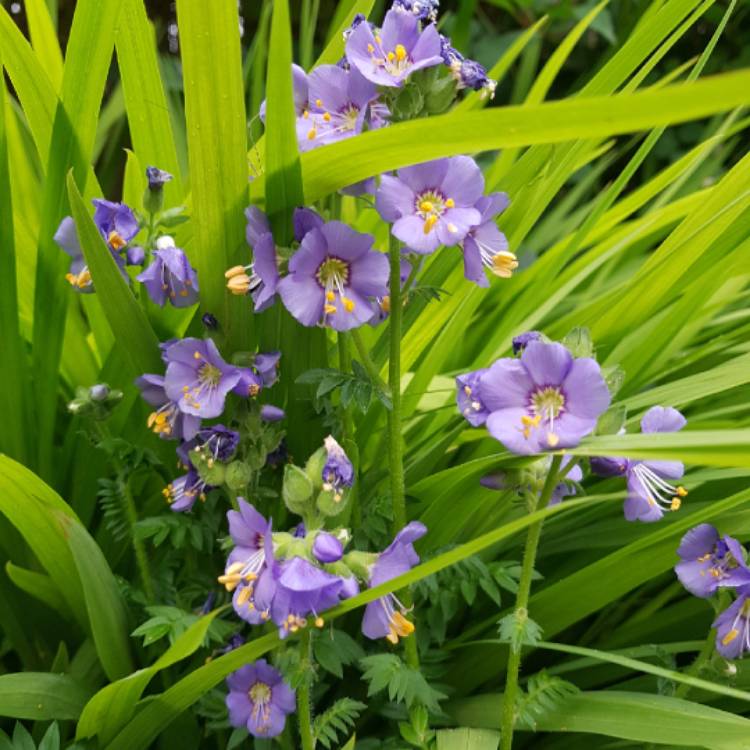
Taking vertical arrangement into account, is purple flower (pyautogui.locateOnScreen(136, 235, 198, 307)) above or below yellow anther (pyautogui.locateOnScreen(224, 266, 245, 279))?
below

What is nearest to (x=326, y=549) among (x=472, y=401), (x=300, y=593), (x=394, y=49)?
(x=300, y=593)

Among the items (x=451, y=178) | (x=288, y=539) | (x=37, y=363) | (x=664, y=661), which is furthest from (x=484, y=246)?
(x=37, y=363)

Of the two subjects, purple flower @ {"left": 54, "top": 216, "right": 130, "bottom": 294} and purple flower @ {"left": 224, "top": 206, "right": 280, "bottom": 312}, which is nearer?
purple flower @ {"left": 224, "top": 206, "right": 280, "bottom": 312}

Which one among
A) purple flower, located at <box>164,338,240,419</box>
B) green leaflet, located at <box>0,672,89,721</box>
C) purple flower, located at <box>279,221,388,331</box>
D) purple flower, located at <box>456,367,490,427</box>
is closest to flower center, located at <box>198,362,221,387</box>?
purple flower, located at <box>164,338,240,419</box>

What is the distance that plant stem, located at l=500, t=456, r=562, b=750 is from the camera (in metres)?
0.69

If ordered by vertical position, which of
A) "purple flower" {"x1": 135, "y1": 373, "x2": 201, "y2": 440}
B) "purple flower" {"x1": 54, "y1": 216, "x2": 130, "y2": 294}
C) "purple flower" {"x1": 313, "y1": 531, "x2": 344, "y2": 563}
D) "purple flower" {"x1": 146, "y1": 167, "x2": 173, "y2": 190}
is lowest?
"purple flower" {"x1": 135, "y1": 373, "x2": 201, "y2": 440}

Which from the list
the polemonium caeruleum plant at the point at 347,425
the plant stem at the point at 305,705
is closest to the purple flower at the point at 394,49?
the polemonium caeruleum plant at the point at 347,425

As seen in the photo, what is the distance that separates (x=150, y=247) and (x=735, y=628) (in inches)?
23.8

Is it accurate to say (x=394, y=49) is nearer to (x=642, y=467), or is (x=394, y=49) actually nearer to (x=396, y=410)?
(x=396, y=410)

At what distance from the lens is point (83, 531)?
0.80m

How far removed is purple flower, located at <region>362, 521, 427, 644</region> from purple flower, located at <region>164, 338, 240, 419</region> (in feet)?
0.64

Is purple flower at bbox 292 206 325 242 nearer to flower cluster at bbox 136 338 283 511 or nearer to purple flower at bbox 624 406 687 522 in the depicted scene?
flower cluster at bbox 136 338 283 511

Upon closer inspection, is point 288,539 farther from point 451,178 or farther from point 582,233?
point 582,233

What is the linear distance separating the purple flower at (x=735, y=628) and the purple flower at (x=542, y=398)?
0.80ft
